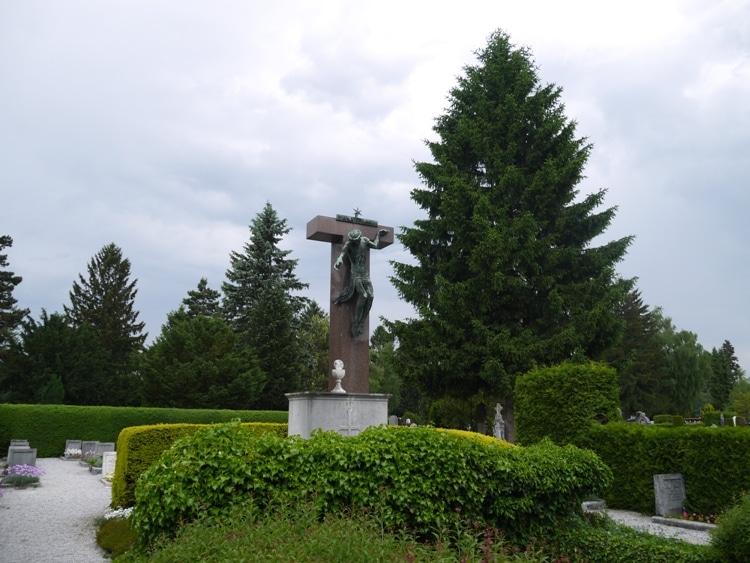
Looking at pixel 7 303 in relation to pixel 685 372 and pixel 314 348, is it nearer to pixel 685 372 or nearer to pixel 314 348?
pixel 314 348

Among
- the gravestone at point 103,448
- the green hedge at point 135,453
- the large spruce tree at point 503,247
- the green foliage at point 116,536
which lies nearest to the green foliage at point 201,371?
the gravestone at point 103,448

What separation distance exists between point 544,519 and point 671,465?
549cm

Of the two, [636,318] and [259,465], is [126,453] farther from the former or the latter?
[636,318]

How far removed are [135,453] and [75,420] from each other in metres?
14.5

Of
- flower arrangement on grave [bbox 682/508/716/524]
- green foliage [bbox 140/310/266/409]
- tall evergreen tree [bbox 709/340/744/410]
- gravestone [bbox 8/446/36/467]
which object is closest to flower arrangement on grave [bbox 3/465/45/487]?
gravestone [bbox 8/446/36/467]

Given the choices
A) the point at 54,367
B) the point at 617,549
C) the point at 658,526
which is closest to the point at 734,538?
the point at 617,549

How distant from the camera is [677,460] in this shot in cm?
1060

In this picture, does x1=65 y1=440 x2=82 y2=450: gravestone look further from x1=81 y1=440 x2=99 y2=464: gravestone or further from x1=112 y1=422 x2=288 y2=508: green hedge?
x1=112 y1=422 x2=288 y2=508: green hedge

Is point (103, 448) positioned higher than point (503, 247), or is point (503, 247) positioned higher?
point (503, 247)

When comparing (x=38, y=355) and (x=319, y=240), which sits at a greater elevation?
(x=319, y=240)

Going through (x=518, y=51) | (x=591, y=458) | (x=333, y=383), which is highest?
(x=518, y=51)

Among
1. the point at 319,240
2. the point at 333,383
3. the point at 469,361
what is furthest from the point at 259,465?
the point at 469,361

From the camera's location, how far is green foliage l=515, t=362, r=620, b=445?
12.1 metres

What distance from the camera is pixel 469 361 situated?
61.4 feet
